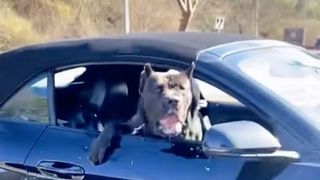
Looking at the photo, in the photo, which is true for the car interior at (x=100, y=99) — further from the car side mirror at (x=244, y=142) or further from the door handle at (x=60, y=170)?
the car side mirror at (x=244, y=142)

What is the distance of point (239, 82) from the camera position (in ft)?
10.8

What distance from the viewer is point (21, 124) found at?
3.85 meters

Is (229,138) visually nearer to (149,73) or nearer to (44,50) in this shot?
(149,73)

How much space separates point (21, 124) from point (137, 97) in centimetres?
60

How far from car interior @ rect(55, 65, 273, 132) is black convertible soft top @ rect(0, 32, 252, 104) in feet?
0.31

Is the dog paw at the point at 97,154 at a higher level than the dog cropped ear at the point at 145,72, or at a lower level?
lower

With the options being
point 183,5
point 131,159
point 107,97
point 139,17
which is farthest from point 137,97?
point 139,17

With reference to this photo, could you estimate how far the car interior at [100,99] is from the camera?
Answer: 149 inches

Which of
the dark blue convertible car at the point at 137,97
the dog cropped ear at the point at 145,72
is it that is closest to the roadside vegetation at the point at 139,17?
the dark blue convertible car at the point at 137,97

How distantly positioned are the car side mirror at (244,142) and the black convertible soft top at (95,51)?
0.47 meters

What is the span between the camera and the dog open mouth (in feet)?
11.4

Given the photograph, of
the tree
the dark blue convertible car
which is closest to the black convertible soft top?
the dark blue convertible car

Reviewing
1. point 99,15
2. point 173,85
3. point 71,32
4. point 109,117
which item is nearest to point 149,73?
point 173,85

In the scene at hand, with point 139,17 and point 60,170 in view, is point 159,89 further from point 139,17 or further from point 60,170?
point 139,17
